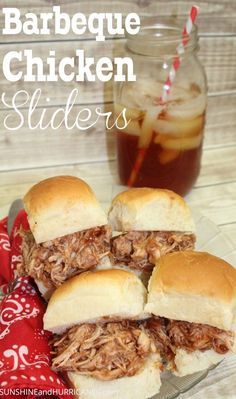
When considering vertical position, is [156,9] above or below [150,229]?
above

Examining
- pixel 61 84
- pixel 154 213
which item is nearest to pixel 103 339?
pixel 154 213

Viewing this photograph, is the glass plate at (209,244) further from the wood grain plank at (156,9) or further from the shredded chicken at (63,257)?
the wood grain plank at (156,9)

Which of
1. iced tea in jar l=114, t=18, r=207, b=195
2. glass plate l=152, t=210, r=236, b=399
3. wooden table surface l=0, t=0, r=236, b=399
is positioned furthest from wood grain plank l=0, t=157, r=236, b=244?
glass plate l=152, t=210, r=236, b=399

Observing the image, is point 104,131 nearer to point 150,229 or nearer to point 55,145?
point 55,145

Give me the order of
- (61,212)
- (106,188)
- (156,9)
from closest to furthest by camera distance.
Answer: (61,212), (156,9), (106,188)

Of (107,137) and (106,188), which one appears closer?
(106,188)

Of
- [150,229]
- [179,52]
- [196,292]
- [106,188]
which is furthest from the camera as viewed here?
[106,188]
